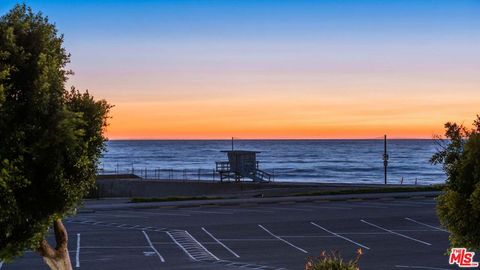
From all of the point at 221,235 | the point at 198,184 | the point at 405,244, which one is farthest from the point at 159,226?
the point at 198,184

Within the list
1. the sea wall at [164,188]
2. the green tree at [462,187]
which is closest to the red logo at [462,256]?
the green tree at [462,187]

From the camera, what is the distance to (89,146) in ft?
42.9

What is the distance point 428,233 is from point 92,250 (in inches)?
587

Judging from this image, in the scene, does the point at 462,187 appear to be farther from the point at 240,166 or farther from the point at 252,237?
the point at 240,166

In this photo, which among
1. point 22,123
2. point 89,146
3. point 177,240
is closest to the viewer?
point 22,123

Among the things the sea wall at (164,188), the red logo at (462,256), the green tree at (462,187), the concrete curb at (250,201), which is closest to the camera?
the green tree at (462,187)

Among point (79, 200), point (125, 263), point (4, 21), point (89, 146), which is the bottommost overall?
point (125, 263)

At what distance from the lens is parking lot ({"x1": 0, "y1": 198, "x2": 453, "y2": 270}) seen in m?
24.3

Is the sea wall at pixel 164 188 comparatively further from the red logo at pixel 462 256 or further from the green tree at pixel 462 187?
the green tree at pixel 462 187

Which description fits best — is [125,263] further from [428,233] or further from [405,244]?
[428,233]

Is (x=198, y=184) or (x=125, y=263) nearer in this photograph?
(x=125, y=263)

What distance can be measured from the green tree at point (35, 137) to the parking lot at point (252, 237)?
36.5ft

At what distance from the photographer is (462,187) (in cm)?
1432

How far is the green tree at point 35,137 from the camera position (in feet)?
38.2
